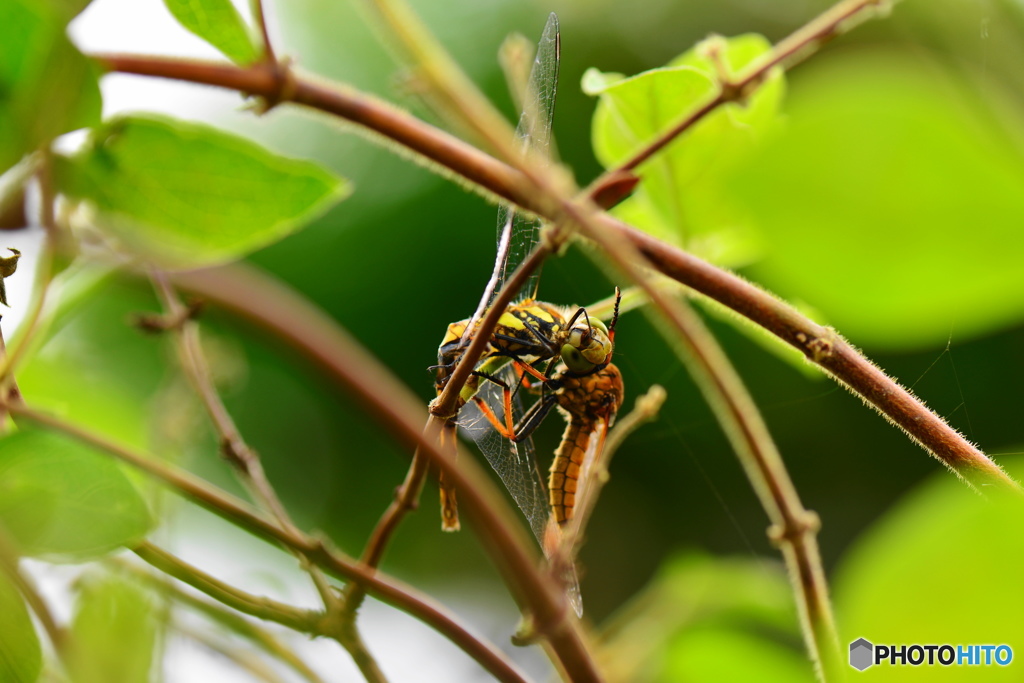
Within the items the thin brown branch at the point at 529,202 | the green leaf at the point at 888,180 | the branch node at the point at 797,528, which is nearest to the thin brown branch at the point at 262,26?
the thin brown branch at the point at 529,202

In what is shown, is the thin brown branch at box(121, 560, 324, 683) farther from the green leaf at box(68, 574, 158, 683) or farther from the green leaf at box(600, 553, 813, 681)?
the green leaf at box(600, 553, 813, 681)

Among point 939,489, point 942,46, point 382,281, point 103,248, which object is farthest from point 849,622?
point 382,281

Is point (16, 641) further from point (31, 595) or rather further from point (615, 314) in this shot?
point (615, 314)

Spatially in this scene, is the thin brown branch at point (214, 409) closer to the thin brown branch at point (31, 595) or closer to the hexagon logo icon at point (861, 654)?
the thin brown branch at point (31, 595)

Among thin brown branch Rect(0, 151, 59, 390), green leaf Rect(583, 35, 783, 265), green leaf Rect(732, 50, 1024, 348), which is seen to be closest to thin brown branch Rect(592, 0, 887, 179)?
green leaf Rect(583, 35, 783, 265)

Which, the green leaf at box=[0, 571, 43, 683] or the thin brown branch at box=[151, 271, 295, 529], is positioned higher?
the thin brown branch at box=[151, 271, 295, 529]

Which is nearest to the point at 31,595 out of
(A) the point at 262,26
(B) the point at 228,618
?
(B) the point at 228,618

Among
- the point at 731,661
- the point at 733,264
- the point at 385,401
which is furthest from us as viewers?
the point at 733,264
